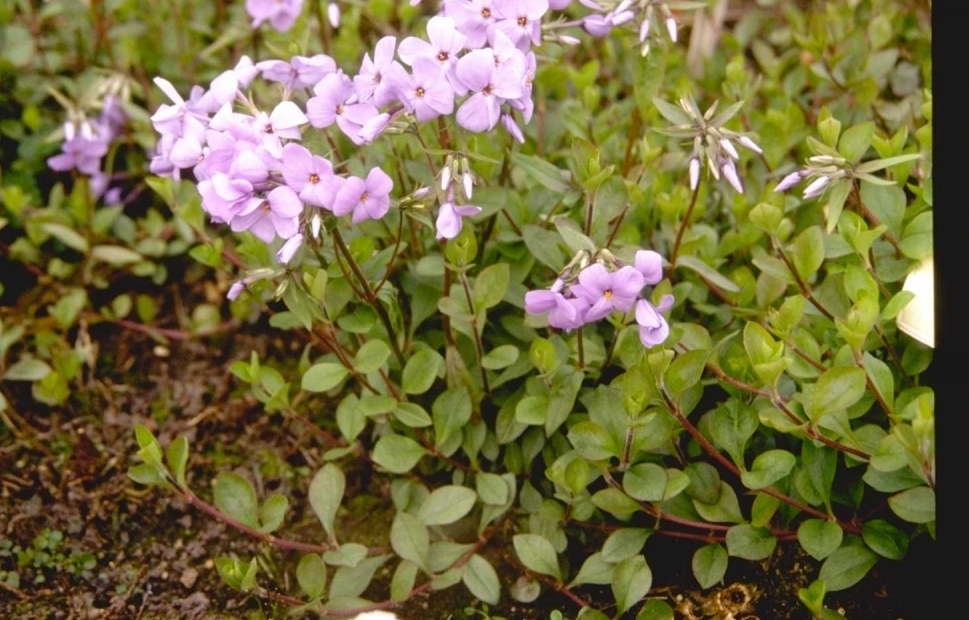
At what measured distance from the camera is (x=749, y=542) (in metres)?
2.29

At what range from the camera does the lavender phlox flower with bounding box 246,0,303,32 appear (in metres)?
2.91

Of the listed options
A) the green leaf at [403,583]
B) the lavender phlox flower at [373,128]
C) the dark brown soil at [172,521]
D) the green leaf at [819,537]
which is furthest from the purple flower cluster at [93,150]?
the green leaf at [819,537]

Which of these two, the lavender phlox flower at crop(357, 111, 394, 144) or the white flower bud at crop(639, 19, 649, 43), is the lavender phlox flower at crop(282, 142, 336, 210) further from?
the white flower bud at crop(639, 19, 649, 43)

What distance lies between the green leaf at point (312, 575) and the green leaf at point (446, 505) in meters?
0.26

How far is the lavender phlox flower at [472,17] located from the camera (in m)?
2.11

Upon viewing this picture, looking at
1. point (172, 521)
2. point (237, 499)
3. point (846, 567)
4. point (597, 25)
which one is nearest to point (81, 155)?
point (172, 521)

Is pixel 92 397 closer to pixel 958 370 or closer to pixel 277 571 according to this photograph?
pixel 277 571

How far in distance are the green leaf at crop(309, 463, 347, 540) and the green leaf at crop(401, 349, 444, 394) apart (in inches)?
11.1

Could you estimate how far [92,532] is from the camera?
8.70 feet

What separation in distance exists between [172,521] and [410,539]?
2.27 feet

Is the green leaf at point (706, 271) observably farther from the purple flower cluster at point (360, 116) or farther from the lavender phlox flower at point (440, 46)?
the lavender phlox flower at point (440, 46)

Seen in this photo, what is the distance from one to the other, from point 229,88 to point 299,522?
3.83 feet

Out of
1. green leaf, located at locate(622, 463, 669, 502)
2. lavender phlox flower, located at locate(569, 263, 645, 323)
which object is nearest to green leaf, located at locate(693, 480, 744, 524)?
green leaf, located at locate(622, 463, 669, 502)

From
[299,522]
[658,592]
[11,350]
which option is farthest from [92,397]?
[658,592]
